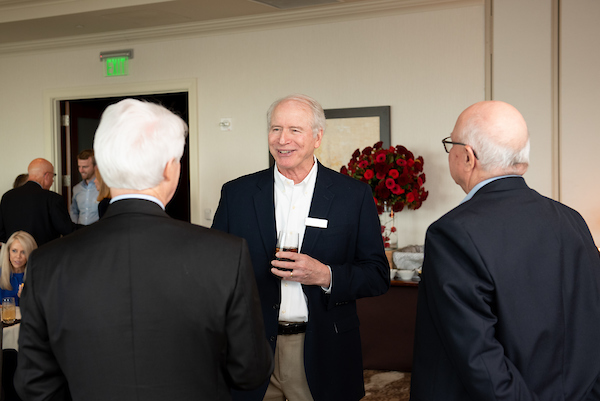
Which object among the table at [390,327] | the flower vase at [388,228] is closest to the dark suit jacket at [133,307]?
the table at [390,327]

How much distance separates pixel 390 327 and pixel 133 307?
3.40 metres

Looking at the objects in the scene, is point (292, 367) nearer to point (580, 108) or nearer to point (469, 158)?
point (469, 158)

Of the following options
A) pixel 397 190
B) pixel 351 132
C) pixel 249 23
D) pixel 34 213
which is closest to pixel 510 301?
pixel 397 190

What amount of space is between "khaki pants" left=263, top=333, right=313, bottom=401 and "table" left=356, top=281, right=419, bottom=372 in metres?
2.21

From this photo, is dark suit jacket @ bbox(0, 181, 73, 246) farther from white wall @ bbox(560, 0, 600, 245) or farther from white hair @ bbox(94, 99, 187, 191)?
white wall @ bbox(560, 0, 600, 245)

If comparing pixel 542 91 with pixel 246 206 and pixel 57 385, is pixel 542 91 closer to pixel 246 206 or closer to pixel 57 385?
pixel 246 206

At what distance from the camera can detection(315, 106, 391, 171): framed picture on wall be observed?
5.09 meters

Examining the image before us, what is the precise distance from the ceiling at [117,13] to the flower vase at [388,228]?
194 centimetres

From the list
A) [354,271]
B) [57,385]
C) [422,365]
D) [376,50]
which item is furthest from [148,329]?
[376,50]

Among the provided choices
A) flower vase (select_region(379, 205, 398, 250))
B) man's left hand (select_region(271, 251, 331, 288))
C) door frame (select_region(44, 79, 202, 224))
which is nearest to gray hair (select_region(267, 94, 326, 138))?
man's left hand (select_region(271, 251, 331, 288))

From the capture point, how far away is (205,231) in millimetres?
1217

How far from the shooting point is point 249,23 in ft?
17.9

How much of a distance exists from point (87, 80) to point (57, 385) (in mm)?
5560

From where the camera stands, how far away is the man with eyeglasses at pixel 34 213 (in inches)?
203
